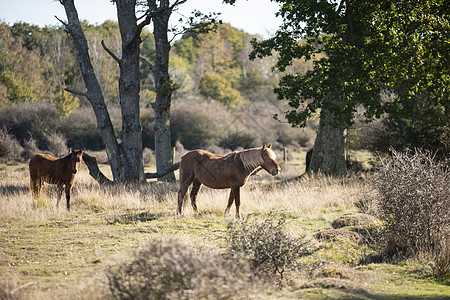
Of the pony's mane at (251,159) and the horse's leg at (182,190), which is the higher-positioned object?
the pony's mane at (251,159)

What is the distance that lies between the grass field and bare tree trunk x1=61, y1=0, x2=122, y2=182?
6.86ft

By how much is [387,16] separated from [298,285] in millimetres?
11012

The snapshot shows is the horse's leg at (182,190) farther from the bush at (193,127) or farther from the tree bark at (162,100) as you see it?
the bush at (193,127)

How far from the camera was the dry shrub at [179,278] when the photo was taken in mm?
4213

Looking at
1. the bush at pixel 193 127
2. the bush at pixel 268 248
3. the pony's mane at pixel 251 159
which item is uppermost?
the bush at pixel 193 127

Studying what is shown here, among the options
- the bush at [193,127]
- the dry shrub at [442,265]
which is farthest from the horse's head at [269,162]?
the bush at [193,127]

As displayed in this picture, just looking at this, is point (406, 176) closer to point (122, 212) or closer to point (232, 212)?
point (232, 212)

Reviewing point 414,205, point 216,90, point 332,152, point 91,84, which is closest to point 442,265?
point 414,205

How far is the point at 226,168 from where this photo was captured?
34.7ft

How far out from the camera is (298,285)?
19.9 ft

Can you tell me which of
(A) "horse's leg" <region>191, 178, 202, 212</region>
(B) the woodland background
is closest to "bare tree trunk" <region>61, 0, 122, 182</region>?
(B) the woodland background

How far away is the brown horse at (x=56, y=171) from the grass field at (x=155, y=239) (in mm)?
481

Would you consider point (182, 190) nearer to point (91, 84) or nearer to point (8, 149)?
point (91, 84)

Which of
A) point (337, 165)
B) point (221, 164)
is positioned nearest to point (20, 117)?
point (337, 165)
